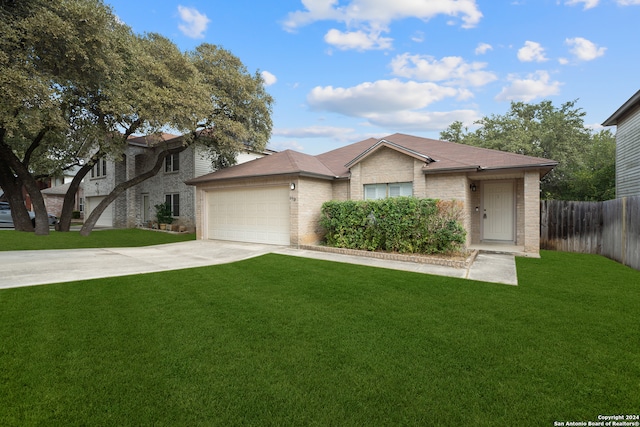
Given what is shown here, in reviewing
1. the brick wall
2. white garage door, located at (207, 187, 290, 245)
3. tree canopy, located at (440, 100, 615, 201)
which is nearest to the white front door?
the brick wall

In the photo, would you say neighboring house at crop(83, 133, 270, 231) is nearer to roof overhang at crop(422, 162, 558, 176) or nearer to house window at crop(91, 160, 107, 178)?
house window at crop(91, 160, 107, 178)

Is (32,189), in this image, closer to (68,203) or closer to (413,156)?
(68,203)

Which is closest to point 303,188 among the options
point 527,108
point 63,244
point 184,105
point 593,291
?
point 184,105

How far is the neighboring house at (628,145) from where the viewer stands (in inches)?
470

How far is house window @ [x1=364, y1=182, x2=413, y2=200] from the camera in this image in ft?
38.9

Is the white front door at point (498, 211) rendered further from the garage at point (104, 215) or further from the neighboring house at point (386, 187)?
the garage at point (104, 215)

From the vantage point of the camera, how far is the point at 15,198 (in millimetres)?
15539

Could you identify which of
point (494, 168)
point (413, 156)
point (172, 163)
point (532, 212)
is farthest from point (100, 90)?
point (532, 212)

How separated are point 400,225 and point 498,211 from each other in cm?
529

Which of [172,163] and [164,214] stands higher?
[172,163]

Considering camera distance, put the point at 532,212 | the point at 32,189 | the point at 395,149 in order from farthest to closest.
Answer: the point at 32,189
the point at 395,149
the point at 532,212

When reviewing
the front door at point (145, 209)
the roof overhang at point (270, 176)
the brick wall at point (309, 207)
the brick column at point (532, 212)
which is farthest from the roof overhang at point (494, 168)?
the front door at point (145, 209)

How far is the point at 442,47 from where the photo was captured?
13.0 m

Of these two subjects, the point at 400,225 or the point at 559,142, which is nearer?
the point at 400,225
